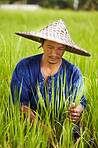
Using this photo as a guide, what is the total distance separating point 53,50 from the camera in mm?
1187

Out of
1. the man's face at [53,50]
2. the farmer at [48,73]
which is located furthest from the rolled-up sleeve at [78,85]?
the man's face at [53,50]

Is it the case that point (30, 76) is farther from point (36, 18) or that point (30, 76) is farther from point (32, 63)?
point (36, 18)

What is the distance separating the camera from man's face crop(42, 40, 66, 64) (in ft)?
3.87

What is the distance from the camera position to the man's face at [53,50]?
3.87 ft

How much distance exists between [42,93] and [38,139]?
350 mm

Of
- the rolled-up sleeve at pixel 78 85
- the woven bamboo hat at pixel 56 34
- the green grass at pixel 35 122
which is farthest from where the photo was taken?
the rolled-up sleeve at pixel 78 85

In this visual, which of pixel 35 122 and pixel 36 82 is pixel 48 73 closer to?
pixel 36 82

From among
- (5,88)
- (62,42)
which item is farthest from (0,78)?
(62,42)

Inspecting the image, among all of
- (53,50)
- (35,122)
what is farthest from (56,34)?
(35,122)

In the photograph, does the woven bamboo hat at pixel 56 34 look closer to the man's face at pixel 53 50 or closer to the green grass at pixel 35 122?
the man's face at pixel 53 50

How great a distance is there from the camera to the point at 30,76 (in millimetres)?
1300

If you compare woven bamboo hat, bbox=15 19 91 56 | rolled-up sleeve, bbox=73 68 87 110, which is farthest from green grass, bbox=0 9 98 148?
woven bamboo hat, bbox=15 19 91 56

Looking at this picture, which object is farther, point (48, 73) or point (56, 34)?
point (48, 73)

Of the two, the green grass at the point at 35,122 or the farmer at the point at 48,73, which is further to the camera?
the farmer at the point at 48,73
